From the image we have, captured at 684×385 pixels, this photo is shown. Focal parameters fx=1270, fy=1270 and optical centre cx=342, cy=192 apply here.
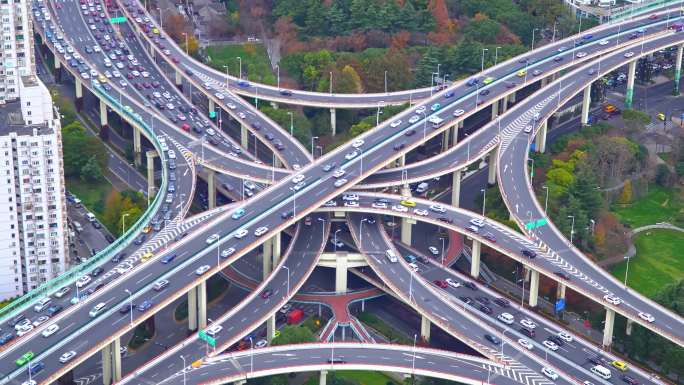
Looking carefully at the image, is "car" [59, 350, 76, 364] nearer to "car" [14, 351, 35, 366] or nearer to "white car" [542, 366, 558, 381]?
"car" [14, 351, 35, 366]

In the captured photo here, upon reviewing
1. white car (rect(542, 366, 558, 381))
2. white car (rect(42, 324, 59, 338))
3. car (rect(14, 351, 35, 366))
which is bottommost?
white car (rect(542, 366, 558, 381))

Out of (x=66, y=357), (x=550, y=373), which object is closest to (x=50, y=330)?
(x=66, y=357)

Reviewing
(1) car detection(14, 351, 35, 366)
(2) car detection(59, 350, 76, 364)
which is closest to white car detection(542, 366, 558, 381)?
(2) car detection(59, 350, 76, 364)

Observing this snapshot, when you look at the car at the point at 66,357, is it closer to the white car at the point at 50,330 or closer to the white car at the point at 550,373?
the white car at the point at 50,330

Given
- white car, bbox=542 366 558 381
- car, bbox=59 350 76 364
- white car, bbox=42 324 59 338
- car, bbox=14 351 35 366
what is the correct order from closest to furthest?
car, bbox=14 351 35 366 < car, bbox=59 350 76 364 < white car, bbox=42 324 59 338 < white car, bbox=542 366 558 381

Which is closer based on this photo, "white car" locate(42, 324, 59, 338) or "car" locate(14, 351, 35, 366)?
"car" locate(14, 351, 35, 366)

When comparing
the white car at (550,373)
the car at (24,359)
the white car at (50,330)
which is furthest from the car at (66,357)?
the white car at (550,373)

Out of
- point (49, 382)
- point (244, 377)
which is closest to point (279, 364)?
point (244, 377)
